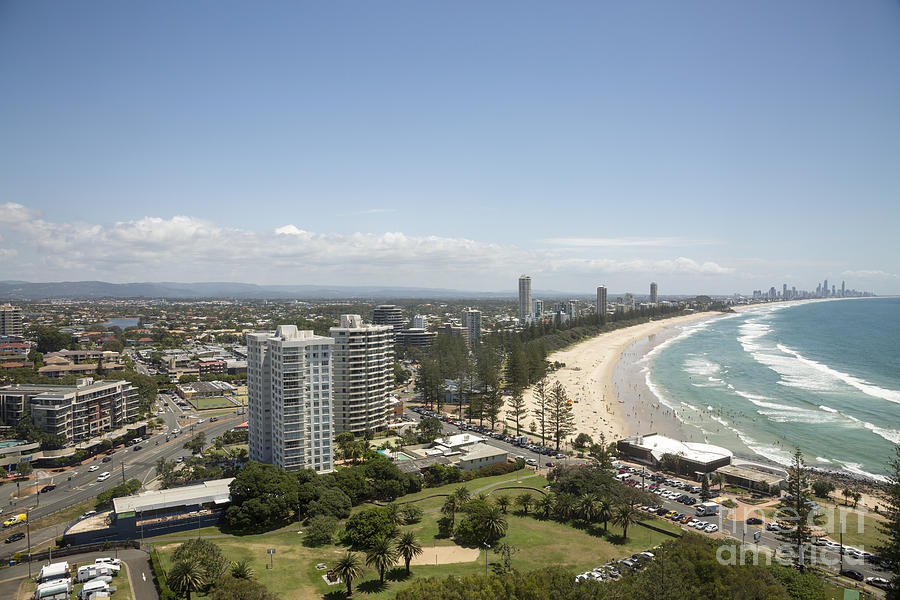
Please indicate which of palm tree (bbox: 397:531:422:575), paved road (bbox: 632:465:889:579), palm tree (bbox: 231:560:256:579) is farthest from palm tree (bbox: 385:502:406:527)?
paved road (bbox: 632:465:889:579)

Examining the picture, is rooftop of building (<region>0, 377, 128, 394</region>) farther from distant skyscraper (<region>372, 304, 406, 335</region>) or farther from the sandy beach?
distant skyscraper (<region>372, 304, 406, 335</region>)

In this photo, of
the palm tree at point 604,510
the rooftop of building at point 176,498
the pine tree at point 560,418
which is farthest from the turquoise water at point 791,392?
the rooftop of building at point 176,498

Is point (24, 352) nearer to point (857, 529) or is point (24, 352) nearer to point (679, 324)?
point (857, 529)

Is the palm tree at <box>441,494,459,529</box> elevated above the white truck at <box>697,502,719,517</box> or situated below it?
above

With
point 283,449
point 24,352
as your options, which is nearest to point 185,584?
point 283,449

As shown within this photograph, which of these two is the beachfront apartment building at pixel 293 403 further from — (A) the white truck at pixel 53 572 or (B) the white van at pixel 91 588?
(B) the white van at pixel 91 588

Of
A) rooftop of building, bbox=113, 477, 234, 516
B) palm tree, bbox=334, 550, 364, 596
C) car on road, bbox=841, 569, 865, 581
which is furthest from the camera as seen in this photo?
rooftop of building, bbox=113, 477, 234, 516
